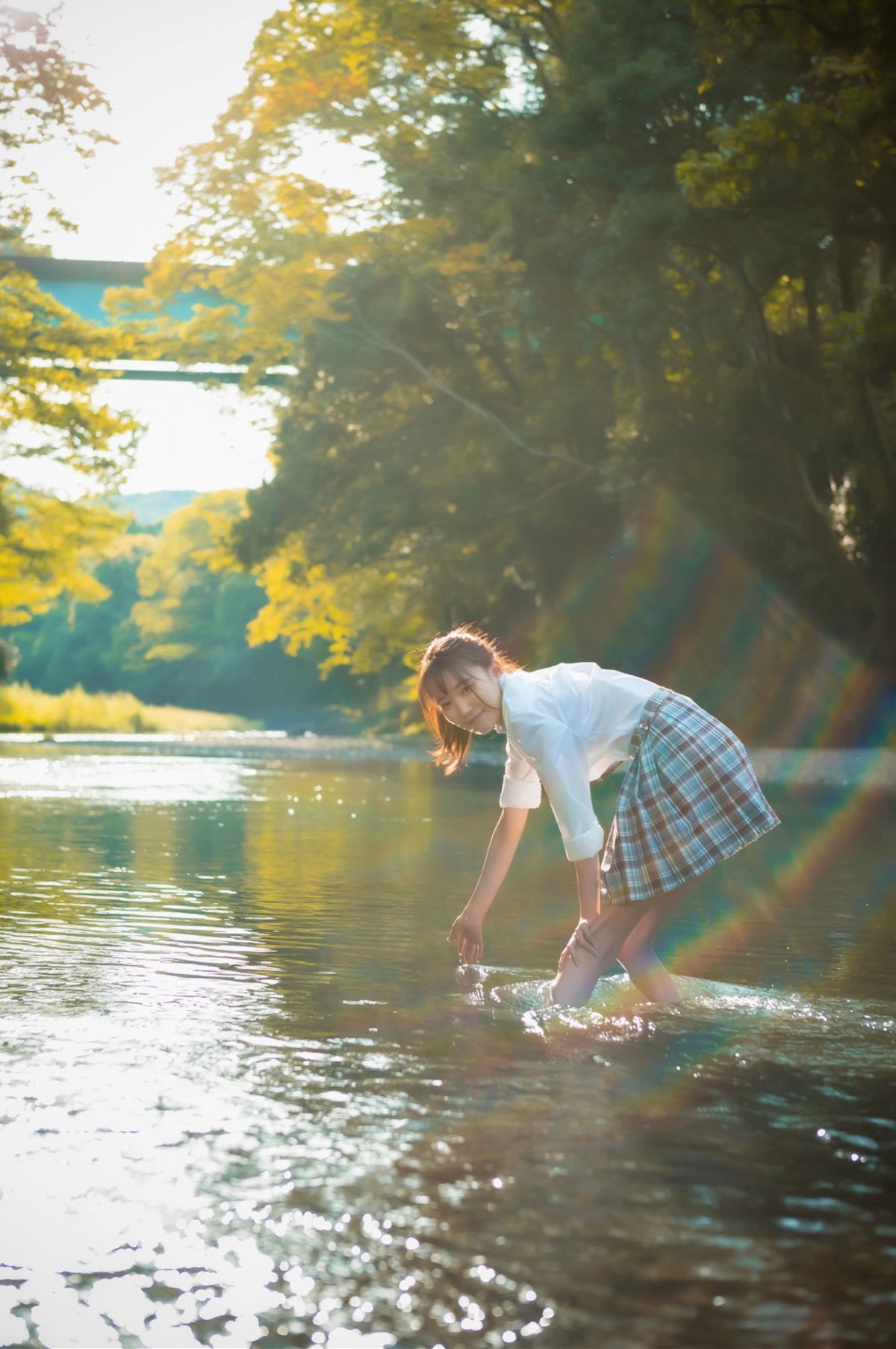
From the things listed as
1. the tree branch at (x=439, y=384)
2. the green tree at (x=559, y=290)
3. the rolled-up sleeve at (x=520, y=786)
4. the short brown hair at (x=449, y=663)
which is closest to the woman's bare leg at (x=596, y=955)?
the rolled-up sleeve at (x=520, y=786)

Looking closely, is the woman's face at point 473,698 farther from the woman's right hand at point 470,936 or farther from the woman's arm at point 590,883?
the woman's right hand at point 470,936

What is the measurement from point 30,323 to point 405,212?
10705mm

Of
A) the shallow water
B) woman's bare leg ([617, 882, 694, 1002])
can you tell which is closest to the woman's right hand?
the shallow water

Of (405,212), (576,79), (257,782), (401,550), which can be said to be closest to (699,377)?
(576,79)

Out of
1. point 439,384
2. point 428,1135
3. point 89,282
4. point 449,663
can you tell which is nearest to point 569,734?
point 449,663

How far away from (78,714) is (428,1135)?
41.1m

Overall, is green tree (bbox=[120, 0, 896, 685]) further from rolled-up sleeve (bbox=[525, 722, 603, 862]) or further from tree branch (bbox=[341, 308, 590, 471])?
rolled-up sleeve (bbox=[525, 722, 603, 862])

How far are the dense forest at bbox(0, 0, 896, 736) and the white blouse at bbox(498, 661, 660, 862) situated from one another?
11386mm

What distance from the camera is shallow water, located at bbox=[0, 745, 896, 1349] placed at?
2709 mm

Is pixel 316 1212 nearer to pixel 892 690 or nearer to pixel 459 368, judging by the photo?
pixel 892 690

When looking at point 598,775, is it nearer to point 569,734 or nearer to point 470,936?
point 569,734

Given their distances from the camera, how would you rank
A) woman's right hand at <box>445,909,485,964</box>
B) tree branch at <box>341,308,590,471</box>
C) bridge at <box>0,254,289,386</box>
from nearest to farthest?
woman's right hand at <box>445,909,485,964</box>, tree branch at <box>341,308,590,471</box>, bridge at <box>0,254,289,386</box>

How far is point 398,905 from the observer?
28.2ft

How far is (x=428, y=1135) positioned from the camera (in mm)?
3742
